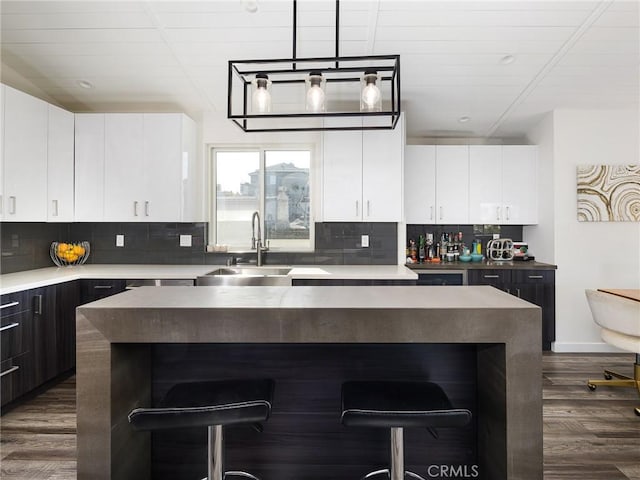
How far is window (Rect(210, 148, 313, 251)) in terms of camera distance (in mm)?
4164

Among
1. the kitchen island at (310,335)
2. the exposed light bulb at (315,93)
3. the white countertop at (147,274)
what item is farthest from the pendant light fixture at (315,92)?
the white countertop at (147,274)

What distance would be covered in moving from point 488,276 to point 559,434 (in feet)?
5.66

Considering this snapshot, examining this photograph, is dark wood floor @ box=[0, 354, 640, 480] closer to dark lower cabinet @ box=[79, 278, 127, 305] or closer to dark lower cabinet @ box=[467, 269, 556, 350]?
dark lower cabinet @ box=[79, 278, 127, 305]

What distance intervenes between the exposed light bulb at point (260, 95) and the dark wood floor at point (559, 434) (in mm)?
2103

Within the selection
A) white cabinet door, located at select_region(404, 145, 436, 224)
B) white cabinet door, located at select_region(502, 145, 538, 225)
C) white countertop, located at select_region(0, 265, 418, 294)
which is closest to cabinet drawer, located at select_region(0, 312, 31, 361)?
white countertop, located at select_region(0, 265, 418, 294)

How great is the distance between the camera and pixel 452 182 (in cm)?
439

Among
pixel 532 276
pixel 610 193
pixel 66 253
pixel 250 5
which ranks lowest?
pixel 532 276

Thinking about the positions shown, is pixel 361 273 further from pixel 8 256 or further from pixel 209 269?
pixel 8 256

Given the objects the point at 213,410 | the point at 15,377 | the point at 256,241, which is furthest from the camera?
the point at 256,241

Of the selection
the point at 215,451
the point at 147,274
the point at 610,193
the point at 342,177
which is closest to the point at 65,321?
the point at 147,274

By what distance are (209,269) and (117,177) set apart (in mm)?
1218

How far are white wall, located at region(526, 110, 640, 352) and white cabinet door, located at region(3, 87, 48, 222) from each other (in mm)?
4752

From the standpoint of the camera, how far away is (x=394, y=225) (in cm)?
406

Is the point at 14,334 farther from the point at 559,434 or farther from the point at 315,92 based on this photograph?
the point at 559,434
